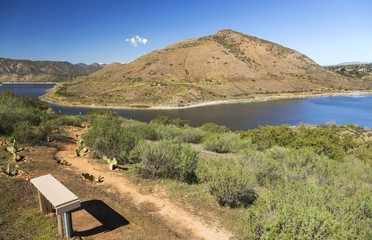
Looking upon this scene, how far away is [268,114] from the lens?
67250mm

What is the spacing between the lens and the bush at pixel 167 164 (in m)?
10.5

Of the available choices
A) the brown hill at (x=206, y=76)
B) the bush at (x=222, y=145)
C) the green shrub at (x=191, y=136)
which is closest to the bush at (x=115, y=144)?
the bush at (x=222, y=145)

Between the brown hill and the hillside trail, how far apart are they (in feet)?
226

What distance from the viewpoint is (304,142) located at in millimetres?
18609

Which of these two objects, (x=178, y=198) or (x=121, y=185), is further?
(x=121, y=185)

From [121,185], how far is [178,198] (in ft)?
6.60

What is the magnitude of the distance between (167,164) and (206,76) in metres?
96.6

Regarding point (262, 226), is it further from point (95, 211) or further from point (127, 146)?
point (127, 146)

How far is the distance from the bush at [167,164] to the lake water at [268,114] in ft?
136

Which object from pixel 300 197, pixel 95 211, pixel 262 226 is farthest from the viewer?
pixel 95 211

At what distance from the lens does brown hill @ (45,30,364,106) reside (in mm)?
90188

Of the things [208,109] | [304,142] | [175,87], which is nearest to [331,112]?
[208,109]

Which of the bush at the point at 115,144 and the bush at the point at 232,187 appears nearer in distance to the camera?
the bush at the point at 232,187

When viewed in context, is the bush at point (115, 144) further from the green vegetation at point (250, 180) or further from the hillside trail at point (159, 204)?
the hillside trail at point (159, 204)
